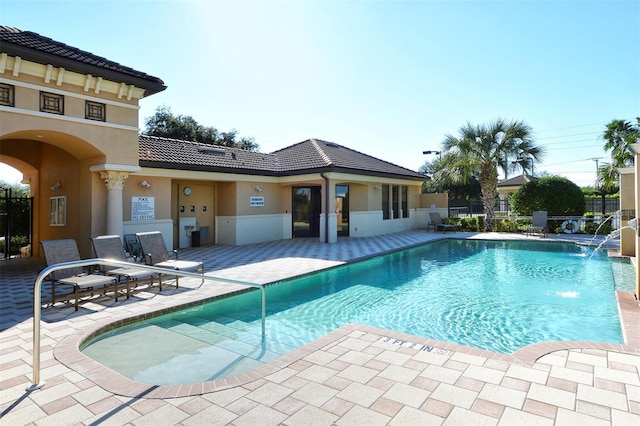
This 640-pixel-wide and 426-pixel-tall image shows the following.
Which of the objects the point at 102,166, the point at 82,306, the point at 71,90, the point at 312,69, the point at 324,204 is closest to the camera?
the point at 82,306

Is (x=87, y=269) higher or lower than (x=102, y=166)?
lower

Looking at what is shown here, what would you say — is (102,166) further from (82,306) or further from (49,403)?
(49,403)

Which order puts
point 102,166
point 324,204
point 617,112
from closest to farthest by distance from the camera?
point 102,166 → point 324,204 → point 617,112

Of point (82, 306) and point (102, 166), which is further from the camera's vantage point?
point (102, 166)

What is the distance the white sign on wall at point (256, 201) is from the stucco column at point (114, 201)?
672 centimetres

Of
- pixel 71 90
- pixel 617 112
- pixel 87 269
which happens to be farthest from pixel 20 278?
pixel 617 112

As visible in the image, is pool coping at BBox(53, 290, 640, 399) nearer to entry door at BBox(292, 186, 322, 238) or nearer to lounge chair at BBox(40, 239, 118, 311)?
lounge chair at BBox(40, 239, 118, 311)

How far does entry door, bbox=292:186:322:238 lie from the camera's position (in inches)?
747

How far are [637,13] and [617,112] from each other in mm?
18695

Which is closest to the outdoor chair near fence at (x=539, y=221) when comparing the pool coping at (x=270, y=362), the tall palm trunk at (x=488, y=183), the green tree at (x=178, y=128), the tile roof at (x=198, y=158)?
the tall palm trunk at (x=488, y=183)

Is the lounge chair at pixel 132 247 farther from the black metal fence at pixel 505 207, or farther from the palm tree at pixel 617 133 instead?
the palm tree at pixel 617 133

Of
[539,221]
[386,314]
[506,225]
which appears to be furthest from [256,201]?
[539,221]

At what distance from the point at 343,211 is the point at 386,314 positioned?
40.4ft

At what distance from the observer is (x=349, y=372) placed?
3.94 m
